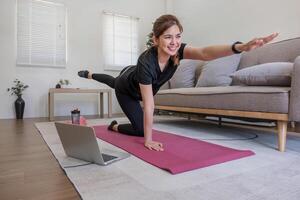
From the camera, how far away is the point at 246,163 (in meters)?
1.20

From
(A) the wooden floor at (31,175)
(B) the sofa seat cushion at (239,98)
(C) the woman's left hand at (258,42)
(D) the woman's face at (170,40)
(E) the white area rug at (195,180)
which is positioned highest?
(D) the woman's face at (170,40)

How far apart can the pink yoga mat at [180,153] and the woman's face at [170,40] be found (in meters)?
0.59

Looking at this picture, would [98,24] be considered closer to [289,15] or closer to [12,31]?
[12,31]

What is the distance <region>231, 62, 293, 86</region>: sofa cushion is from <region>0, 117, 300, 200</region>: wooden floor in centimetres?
140

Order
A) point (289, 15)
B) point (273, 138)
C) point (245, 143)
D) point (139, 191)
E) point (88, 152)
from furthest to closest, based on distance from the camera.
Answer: point (289, 15), point (273, 138), point (245, 143), point (88, 152), point (139, 191)

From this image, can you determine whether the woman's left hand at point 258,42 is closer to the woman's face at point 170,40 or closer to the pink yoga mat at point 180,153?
the woman's face at point 170,40

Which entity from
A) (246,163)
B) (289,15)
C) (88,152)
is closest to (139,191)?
(88,152)

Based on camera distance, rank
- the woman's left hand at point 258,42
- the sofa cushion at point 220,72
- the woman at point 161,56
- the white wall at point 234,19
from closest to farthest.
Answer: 1. the woman's left hand at point 258,42
2. the woman at point 161,56
3. the sofa cushion at point 220,72
4. the white wall at point 234,19

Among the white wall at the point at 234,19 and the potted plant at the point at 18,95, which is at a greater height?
the white wall at the point at 234,19

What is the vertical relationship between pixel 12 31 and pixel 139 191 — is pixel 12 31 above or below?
above

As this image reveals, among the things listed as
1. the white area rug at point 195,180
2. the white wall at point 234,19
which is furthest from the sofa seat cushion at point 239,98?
the white wall at point 234,19

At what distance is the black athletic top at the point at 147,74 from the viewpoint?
1442 millimetres

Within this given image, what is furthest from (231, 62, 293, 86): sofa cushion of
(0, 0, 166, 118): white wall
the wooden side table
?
(0, 0, 166, 118): white wall

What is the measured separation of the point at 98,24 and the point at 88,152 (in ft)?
11.7
